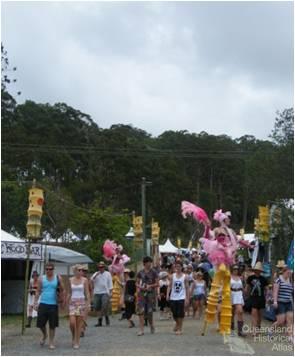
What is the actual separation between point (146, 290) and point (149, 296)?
0.64 ft

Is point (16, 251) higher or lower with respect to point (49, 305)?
higher

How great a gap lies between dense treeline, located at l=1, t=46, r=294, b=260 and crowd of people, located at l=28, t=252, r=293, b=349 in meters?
28.4

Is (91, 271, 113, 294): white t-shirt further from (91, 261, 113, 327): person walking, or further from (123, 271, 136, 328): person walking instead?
(123, 271, 136, 328): person walking

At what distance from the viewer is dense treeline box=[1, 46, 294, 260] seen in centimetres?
5738

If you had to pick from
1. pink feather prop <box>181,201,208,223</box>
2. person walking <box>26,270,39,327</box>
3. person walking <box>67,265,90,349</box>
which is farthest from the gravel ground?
pink feather prop <box>181,201,208,223</box>

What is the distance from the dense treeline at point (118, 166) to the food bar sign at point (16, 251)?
26.7 metres

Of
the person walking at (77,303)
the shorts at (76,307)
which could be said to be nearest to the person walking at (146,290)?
the person walking at (77,303)

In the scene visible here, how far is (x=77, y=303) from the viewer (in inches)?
469

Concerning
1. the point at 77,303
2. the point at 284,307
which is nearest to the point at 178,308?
the point at 284,307

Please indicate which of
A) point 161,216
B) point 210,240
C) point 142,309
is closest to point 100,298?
point 142,309

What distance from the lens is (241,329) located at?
13.8 metres

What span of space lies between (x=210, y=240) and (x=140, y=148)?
52.9 metres

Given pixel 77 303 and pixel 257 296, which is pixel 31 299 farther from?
pixel 257 296

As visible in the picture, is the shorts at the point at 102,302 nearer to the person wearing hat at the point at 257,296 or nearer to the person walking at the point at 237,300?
the person walking at the point at 237,300
